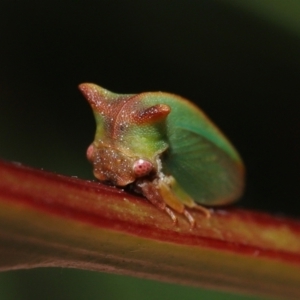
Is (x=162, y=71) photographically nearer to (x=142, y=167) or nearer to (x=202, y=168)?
(x=202, y=168)

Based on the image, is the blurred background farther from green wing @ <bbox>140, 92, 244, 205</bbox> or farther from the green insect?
the green insect

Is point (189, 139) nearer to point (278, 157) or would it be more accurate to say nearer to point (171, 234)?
Answer: point (171, 234)

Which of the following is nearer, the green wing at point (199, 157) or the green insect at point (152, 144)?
the green insect at point (152, 144)

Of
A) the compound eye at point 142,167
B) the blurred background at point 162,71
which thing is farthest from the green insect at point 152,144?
the blurred background at point 162,71

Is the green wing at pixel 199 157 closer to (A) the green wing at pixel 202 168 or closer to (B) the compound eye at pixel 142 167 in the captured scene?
(A) the green wing at pixel 202 168

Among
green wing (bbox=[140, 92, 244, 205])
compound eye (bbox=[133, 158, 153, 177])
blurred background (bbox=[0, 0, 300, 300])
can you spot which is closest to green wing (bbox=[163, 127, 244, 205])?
green wing (bbox=[140, 92, 244, 205])

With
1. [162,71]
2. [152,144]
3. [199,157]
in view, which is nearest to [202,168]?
[199,157]
